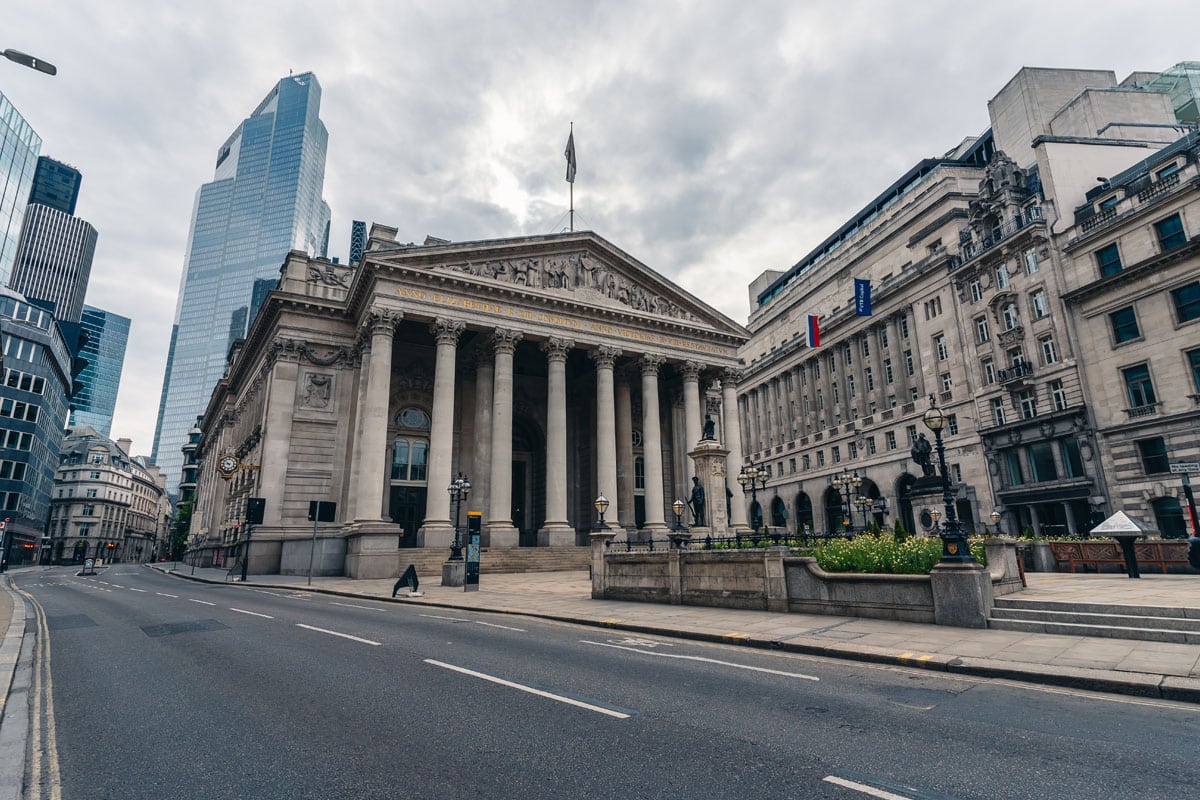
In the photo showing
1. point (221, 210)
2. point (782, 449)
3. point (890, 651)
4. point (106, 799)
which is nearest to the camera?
point (106, 799)

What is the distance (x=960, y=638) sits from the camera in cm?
1088

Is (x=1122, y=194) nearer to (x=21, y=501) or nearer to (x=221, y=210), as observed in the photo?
(x=21, y=501)

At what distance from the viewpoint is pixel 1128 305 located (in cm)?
3478

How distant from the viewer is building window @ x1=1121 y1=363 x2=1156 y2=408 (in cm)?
3372

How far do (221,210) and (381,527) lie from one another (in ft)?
692

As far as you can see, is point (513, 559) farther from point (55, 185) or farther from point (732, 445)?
point (55, 185)

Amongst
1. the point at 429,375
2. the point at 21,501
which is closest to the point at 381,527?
the point at 429,375

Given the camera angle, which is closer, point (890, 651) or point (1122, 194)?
point (890, 651)

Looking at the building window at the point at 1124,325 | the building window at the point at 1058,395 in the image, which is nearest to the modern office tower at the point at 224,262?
the building window at the point at 1058,395

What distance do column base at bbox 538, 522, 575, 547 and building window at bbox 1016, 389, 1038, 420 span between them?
3209 centimetres

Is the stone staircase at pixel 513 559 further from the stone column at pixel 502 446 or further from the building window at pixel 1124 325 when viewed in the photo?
the building window at pixel 1124 325

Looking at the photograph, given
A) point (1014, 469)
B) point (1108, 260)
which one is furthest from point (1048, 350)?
point (1014, 469)

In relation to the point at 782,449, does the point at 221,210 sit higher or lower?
higher

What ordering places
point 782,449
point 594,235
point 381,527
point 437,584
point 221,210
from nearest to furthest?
point 437,584, point 381,527, point 594,235, point 782,449, point 221,210
